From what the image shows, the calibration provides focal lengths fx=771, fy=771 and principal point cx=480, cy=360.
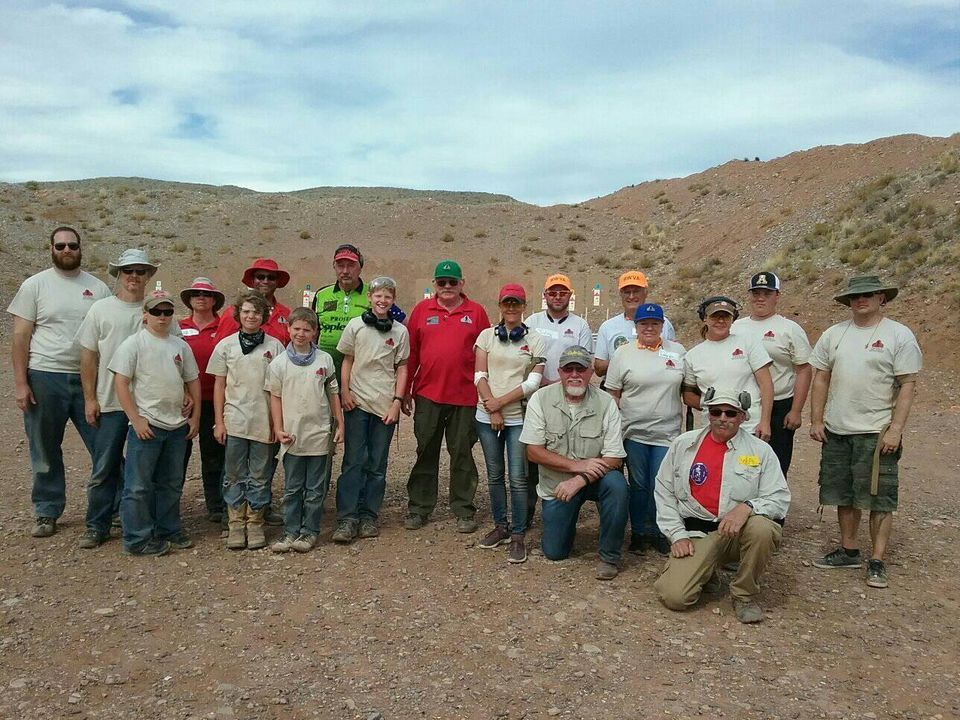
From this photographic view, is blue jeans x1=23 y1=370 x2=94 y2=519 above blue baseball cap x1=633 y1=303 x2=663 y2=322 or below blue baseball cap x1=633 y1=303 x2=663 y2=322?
below

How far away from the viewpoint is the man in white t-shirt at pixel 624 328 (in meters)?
5.86

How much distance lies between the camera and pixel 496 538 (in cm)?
564

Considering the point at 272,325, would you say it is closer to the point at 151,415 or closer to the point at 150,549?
the point at 151,415

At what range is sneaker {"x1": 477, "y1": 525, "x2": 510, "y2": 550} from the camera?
5.61 meters

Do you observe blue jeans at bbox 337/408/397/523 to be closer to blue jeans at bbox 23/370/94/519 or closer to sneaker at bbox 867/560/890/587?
blue jeans at bbox 23/370/94/519

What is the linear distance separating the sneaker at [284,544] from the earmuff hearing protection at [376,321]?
5.29 feet

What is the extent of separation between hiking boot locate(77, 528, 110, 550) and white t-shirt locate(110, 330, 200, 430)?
94cm

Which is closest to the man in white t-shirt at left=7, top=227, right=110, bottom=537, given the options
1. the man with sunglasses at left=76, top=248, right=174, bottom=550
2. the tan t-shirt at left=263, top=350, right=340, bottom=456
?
the man with sunglasses at left=76, top=248, right=174, bottom=550

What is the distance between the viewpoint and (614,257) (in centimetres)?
3400

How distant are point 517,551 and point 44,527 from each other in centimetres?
339

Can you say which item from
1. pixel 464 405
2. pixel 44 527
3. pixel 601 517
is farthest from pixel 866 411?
pixel 44 527

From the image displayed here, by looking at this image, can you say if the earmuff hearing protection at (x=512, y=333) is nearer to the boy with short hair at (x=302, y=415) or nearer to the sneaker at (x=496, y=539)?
the boy with short hair at (x=302, y=415)

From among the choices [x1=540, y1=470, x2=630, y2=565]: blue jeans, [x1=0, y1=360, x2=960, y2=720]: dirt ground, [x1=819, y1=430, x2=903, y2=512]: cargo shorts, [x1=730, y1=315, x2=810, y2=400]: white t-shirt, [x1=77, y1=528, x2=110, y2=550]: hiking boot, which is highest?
[x1=730, y1=315, x2=810, y2=400]: white t-shirt

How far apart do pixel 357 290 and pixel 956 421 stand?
9.33m
